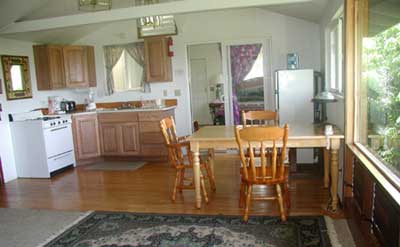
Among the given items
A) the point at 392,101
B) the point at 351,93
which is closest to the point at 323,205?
the point at 351,93

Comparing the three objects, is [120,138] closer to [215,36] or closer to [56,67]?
[56,67]

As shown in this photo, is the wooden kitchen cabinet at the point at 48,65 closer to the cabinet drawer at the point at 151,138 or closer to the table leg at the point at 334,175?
the cabinet drawer at the point at 151,138

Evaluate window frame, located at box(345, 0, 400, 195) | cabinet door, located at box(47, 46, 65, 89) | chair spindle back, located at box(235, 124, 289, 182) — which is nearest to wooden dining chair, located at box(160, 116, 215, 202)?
chair spindle back, located at box(235, 124, 289, 182)

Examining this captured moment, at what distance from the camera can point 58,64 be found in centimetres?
Result: 537

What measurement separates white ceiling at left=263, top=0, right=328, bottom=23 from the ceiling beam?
544 mm

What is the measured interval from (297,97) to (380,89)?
2198mm

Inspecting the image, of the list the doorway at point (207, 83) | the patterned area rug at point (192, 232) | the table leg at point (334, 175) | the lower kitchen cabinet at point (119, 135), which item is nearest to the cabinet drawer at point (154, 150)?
the lower kitchen cabinet at point (119, 135)

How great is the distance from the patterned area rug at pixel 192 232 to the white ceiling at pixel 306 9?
8.09 feet

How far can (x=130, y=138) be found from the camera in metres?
5.41

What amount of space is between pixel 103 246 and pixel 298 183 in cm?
232

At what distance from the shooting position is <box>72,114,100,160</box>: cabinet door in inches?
210

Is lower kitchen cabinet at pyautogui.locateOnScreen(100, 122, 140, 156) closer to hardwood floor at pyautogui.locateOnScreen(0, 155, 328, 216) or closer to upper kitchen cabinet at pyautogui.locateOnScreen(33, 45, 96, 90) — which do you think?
hardwood floor at pyautogui.locateOnScreen(0, 155, 328, 216)

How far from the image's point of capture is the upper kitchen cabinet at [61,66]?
Answer: 5250 millimetres

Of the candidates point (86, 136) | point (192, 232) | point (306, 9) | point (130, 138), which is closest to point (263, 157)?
point (192, 232)
